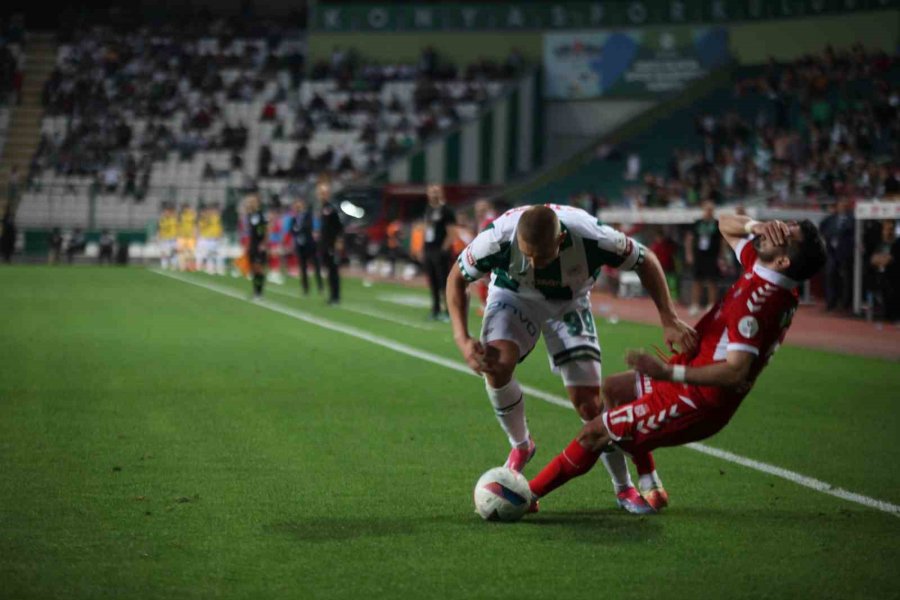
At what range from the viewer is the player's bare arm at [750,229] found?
6.77 m

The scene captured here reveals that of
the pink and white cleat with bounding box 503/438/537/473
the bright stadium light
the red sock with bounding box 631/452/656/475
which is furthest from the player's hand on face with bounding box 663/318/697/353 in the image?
the bright stadium light

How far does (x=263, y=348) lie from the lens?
1752cm

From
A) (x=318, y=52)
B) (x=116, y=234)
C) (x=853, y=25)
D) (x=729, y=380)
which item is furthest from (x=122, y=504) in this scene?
(x=318, y=52)

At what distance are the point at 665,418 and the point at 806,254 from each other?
41.7 inches

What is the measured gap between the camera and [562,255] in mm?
7559

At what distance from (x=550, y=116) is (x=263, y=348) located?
3684 centimetres

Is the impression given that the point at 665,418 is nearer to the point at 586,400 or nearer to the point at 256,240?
the point at 586,400

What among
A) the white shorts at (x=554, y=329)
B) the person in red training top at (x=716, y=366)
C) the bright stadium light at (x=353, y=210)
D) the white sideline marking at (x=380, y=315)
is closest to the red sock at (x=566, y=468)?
the person in red training top at (x=716, y=366)

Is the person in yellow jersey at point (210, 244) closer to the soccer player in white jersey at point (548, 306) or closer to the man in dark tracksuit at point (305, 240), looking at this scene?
the man in dark tracksuit at point (305, 240)

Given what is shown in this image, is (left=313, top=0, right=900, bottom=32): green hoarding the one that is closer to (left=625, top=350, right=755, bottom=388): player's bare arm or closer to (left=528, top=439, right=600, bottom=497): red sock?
(left=528, top=439, right=600, bottom=497): red sock

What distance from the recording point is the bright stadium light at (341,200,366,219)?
48.4m

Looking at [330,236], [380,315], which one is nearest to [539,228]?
[380,315]

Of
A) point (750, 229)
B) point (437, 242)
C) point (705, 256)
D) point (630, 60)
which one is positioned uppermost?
point (630, 60)

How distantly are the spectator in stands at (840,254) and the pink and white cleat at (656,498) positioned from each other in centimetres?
1789
